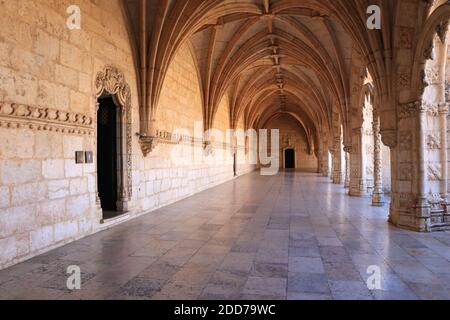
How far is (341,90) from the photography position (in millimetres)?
10328

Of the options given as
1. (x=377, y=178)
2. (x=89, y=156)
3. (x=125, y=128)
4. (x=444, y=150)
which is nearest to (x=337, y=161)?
(x=377, y=178)

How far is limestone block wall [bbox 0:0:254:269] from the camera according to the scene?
369 cm

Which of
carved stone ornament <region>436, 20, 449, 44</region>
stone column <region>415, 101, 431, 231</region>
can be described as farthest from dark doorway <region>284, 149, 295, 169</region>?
carved stone ornament <region>436, 20, 449, 44</region>

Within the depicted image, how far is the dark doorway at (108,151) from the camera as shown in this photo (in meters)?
6.54

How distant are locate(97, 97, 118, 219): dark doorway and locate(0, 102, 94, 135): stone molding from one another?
51.5 inches

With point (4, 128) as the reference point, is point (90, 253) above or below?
below

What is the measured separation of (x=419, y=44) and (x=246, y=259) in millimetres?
4237

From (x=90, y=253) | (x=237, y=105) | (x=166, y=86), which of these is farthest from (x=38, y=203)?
(x=237, y=105)

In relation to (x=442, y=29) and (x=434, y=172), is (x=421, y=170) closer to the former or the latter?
(x=434, y=172)

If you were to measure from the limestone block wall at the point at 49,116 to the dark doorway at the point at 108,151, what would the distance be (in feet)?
1.42

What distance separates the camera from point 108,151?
21.7 ft

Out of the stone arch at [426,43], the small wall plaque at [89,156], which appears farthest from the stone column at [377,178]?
the small wall plaque at [89,156]
